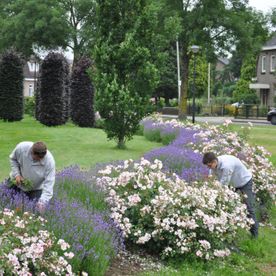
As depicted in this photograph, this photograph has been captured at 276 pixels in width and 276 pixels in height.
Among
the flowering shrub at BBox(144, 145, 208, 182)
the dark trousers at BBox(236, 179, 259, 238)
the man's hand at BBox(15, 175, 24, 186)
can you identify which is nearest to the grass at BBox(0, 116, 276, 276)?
the dark trousers at BBox(236, 179, 259, 238)

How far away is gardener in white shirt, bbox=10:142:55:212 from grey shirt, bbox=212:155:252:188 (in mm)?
2758

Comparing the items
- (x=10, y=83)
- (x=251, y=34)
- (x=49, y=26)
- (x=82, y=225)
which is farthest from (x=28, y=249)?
(x=49, y=26)

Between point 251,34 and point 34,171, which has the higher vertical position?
point 251,34

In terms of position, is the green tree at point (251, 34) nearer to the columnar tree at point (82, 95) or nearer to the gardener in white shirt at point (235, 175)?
the columnar tree at point (82, 95)

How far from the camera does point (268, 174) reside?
36.1 ft

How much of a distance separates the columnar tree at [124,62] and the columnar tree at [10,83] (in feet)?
31.0

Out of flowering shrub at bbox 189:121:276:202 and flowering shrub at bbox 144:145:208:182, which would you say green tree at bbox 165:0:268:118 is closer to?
flowering shrub at bbox 189:121:276:202

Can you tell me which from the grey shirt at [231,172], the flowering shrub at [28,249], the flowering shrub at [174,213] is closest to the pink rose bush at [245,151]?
the grey shirt at [231,172]

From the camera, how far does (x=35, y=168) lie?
668cm

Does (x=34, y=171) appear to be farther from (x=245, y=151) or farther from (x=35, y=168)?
(x=245, y=151)

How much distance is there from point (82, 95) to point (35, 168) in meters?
20.1

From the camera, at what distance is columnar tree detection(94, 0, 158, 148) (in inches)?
651

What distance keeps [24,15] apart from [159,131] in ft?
113

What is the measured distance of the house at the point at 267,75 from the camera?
5522 centimetres
